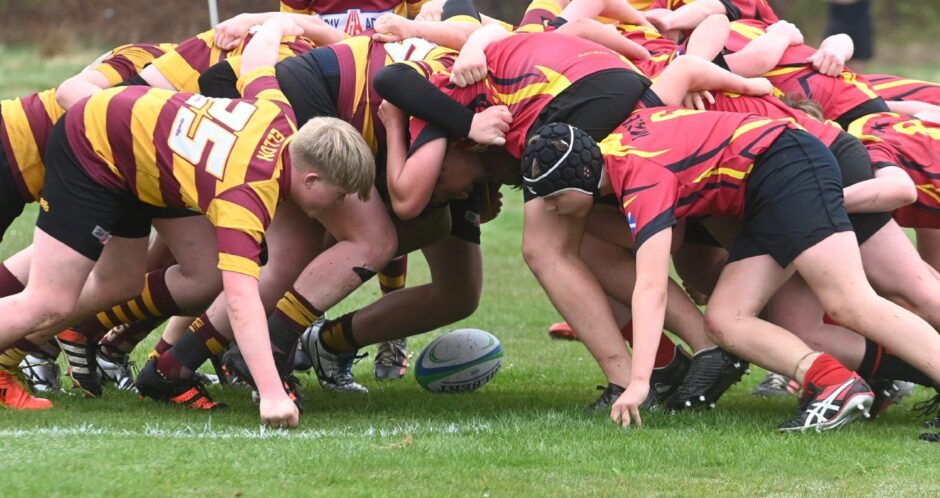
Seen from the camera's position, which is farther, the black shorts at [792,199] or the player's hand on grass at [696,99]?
the player's hand on grass at [696,99]

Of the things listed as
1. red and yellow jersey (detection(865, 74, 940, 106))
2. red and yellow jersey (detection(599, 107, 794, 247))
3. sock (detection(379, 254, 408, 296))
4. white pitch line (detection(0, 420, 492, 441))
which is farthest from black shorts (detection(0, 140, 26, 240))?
red and yellow jersey (detection(865, 74, 940, 106))

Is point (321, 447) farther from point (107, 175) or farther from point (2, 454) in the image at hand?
point (107, 175)

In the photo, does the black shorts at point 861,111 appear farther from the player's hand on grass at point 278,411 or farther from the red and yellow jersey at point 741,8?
the player's hand on grass at point 278,411

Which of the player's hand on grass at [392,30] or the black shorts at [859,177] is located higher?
the player's hand on grass at [392,30]

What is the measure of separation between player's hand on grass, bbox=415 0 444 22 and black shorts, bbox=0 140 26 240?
2240 millimetres

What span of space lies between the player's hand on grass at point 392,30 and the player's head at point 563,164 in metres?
1.24

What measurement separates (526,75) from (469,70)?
261mm

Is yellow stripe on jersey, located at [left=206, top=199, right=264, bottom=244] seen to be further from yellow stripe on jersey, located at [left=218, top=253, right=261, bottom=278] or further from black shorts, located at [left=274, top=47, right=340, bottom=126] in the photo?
black shorts, located at [left=274, top=47, right=340, bottom=126]

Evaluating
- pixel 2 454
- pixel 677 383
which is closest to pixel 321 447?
pixel 2 454

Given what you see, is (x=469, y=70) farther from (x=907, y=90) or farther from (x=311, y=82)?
(x=907, y=90)

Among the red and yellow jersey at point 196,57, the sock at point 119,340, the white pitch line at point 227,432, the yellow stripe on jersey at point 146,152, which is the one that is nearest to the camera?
the white pitch line at point 227,432

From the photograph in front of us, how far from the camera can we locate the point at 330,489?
442 centimetres

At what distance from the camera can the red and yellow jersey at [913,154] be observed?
247 inches

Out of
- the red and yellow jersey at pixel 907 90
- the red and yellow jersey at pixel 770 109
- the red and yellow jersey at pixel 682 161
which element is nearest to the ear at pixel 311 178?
the red and yellow jersey at pixel 682 161
